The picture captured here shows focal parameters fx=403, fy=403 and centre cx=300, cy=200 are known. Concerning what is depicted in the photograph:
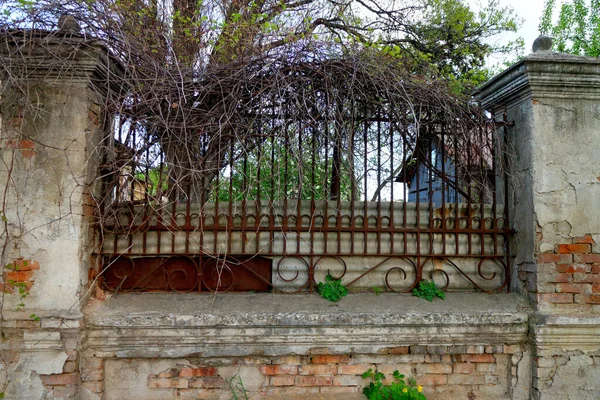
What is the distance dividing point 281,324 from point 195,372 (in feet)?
2.31

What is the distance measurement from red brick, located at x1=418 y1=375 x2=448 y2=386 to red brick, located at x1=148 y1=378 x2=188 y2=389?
1714mm

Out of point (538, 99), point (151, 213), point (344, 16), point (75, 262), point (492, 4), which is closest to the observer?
point (75, 262)

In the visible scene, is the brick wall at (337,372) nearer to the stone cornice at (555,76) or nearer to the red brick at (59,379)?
the red brick at (59,379)

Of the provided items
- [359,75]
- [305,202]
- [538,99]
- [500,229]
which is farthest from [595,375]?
[359,75]

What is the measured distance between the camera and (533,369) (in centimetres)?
301

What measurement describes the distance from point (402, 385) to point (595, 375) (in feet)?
4.82

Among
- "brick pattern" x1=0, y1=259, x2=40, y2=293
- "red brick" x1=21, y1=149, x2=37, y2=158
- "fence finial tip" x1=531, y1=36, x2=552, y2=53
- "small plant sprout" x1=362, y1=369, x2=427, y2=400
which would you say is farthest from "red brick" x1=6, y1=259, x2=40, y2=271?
"fence finial tip" x1=531, y1=36, x2=552, y2=53

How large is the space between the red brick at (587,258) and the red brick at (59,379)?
145 inches

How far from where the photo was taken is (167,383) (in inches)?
112

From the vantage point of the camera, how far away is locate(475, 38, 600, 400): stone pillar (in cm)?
297

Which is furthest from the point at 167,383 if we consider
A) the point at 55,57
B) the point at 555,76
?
the point at 555,76

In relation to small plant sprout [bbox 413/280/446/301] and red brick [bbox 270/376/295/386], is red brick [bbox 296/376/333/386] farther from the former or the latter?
small plant sprout [bbox 413/280/446/301]

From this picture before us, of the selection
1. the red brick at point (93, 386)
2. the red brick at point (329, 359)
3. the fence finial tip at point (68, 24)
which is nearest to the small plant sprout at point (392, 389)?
the red brick at point (329, 359)

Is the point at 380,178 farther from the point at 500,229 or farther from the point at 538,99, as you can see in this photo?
the point at 538,99
